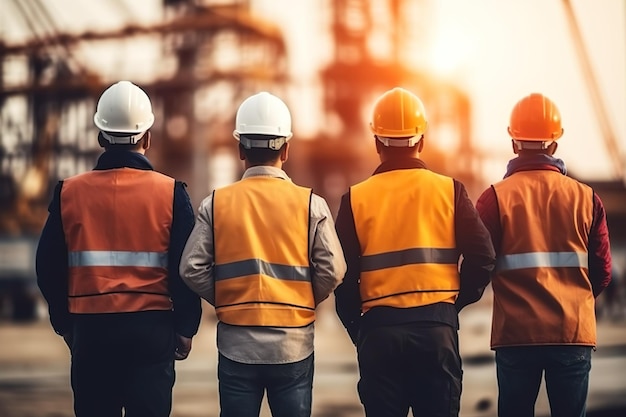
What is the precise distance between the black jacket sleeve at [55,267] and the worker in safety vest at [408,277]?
47.0 inches

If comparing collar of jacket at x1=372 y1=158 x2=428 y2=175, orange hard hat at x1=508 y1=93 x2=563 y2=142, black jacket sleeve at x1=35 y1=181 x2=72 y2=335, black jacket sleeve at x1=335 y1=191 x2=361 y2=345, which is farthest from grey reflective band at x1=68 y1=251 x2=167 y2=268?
orange hard hat at x1=508 y1=93 x2=563 y2=142

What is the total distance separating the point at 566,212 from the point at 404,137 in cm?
83

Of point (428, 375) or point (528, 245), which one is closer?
point (428, 375)

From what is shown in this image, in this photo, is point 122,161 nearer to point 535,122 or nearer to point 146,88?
point 535,122

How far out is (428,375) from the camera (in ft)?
12.7

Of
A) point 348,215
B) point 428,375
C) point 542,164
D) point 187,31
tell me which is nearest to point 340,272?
point 348,215

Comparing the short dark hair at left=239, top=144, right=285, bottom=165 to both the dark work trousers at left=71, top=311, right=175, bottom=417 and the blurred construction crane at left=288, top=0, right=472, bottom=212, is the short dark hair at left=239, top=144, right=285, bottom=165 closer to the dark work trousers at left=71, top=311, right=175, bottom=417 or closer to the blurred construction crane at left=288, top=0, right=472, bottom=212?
the dark work trousers at left=71, top=311, right=175, bottom=417

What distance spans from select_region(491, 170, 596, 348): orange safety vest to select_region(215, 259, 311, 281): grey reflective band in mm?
976

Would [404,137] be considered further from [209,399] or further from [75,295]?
[209,399]

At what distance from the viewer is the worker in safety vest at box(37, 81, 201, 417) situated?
3889 millimetres

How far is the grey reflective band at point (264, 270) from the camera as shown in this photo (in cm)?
393

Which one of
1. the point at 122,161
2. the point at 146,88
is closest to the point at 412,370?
the point at 122,161

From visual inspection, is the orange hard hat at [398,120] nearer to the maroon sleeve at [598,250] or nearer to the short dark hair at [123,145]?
the maroon sleeve at [598,250]

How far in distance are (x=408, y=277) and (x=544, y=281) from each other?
0.70 meters
